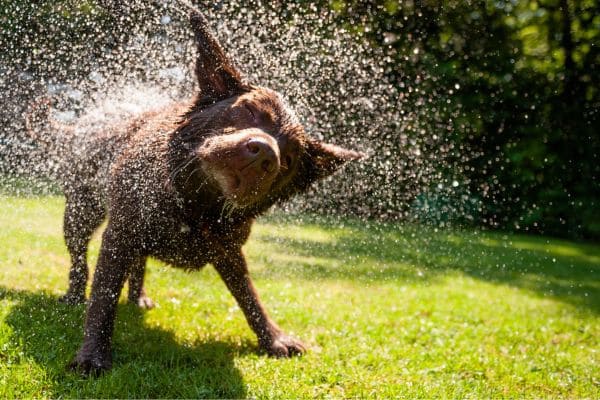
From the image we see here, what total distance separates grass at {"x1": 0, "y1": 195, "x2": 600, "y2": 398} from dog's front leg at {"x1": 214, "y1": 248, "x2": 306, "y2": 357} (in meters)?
0.12

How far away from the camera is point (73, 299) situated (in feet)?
14.8

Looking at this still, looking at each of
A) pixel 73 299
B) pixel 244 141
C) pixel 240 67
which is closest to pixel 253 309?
pixel 73 299

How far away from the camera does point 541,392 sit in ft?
12.9

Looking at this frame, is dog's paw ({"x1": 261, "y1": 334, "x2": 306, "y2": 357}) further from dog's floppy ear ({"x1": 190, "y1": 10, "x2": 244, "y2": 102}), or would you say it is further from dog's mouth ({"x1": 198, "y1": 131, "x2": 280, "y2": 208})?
dog's floppy ear ({"x1": 190, "y1": 10, "x2": 244, "y2": 102})

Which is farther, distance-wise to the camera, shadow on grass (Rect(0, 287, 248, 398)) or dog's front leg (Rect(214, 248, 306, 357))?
dog's front leg (Rect(214, 248, 306, 357))

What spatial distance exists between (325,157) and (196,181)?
0.86 metres

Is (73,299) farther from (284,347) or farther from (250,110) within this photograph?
(250,110)

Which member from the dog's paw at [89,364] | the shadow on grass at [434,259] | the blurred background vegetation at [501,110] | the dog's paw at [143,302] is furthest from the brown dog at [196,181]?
the blurred background vegetation at [501,110]

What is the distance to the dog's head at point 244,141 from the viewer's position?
297cm

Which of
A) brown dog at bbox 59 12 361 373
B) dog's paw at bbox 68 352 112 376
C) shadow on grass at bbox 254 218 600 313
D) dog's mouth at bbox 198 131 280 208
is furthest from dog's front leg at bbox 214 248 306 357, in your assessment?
shadow on grass at bbox 254 218 600 313

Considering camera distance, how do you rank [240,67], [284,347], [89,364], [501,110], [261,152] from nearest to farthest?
[261,152] → [89,364] → [284,347] → [240,67] → [501,110]

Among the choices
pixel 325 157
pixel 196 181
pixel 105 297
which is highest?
pixel 325 157

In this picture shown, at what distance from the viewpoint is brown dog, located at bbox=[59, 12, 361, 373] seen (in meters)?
3.29

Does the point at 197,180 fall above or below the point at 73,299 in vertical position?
above
